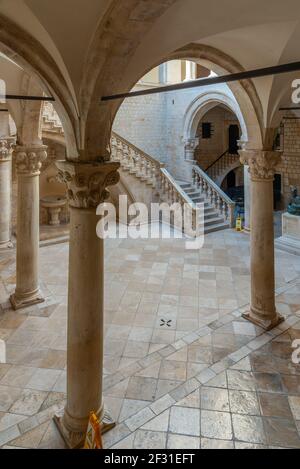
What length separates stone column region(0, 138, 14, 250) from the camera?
9509mm

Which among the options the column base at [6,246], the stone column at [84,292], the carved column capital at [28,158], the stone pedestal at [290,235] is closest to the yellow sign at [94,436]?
the stone column at [84,292]

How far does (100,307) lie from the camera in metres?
3.56

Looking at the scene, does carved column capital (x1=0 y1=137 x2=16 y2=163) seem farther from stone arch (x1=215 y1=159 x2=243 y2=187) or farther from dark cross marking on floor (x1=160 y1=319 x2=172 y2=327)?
stone arch (x1=215 y1=159 x2=243 y2=187)

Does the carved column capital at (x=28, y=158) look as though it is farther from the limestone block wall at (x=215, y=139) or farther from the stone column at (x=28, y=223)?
the limestone block wall at (x=215, y=139)

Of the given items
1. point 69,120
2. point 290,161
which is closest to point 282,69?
point 69,120

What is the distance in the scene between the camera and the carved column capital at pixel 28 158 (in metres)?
5.93

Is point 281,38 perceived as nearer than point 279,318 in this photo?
Yes

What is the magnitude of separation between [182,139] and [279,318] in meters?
10.3

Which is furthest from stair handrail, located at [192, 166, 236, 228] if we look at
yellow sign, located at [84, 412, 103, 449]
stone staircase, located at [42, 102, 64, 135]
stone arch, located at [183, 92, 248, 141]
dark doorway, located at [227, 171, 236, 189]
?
yellow sign, located at [84, 412, 103, 449]

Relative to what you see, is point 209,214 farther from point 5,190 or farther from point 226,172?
point 5,190

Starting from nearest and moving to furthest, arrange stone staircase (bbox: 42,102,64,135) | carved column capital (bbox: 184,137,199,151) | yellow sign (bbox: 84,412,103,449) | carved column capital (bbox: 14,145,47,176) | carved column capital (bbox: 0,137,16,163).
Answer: yellow sign (bbox: 84,412,103,449) → carved column capital (bbox: 14,145,47,176) → carved column capital (bbox: 0,137,16,163) → stone staircase (bbox: 42,102,64,135) → carved column capital (bbox: 184,137,199,151)

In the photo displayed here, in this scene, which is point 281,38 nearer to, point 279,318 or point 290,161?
point 279,318

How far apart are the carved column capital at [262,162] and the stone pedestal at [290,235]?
5.06 metres

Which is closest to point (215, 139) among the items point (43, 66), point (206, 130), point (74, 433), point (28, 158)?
point (206, 130)
